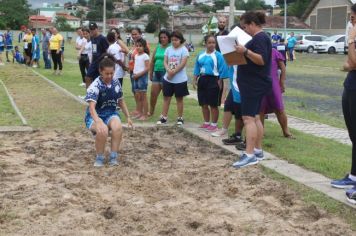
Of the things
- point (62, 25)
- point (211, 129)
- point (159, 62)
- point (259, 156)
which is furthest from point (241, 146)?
point (62, 25)

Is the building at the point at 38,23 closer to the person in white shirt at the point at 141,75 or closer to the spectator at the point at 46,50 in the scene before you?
the spectator at the point at 46,50

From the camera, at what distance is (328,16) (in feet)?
244

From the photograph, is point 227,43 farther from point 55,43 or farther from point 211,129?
point 55,43

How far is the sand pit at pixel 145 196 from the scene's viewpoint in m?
4.57

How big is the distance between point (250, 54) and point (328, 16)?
72214 millimetres

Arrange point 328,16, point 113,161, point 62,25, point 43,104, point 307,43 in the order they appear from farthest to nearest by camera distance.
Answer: point 62,25 < point 328,16 < point 307,43 < point 43,104 < point 113,161

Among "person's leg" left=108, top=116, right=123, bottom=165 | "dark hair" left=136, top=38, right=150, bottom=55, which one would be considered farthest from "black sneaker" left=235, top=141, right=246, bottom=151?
"dark hair" left=136, top=38, right=150, bottom=55

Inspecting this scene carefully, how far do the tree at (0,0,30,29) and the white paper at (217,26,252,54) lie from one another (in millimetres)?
97294

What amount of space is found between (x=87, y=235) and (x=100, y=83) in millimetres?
2872

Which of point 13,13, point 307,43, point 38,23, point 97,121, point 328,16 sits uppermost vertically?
point 13,13

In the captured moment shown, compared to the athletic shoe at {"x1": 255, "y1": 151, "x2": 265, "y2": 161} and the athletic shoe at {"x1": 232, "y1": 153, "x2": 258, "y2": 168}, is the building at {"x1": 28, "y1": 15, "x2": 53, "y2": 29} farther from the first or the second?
the athletic shoe at {"x1": 232, "y1": 153, "x2": 258, "y2": 168}

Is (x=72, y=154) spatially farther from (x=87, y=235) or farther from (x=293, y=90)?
(x=293, y=90)

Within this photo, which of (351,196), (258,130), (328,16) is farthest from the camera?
(328,16)

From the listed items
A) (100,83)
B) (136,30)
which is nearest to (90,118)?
(100,83)
